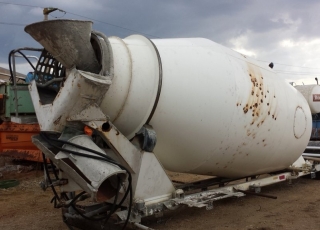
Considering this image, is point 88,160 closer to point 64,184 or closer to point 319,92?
point 64,184

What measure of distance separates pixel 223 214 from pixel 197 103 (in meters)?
1.76

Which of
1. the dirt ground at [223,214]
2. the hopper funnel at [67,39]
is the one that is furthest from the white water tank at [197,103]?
the dirt ground at [223,214]

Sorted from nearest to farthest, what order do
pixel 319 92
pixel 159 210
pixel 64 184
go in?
1. pixel 64 184
2. pixel 159 210
3. pixel 319 92

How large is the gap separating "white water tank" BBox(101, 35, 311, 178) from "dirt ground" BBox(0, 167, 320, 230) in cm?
58

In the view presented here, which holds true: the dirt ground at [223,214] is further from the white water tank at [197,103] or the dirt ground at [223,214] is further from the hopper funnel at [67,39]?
the hopper funnel at [67,39]

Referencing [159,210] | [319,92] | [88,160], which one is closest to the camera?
[88,160]

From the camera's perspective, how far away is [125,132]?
12.8 ft

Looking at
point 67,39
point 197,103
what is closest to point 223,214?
point 197,103

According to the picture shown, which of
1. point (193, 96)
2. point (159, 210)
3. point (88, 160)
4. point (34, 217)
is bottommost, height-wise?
point (34, 217)

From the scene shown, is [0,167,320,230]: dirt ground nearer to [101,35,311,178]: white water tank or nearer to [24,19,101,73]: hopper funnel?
[101,35,311,178]: white water tank

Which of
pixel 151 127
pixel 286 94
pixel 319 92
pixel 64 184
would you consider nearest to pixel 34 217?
pixel 64 184

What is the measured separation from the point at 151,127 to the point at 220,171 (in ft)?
4.32

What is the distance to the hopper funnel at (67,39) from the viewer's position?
3166mm

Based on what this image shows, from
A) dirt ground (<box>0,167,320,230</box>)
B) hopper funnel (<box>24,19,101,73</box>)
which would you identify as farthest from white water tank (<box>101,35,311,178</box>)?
dirt ground (<box>0,167,320,230</box>)
